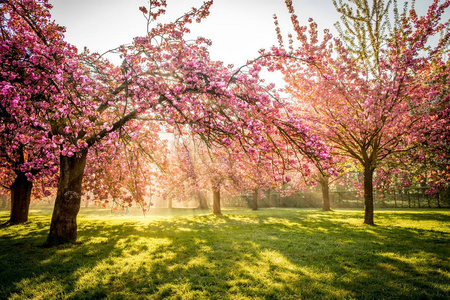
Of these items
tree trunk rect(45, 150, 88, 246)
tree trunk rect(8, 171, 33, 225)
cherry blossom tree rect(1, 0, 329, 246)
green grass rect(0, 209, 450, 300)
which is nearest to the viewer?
green grass rect(0, 209, 450, 300)

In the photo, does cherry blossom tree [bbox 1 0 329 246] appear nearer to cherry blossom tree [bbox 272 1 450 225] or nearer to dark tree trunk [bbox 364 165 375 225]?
cherry blossom tree [bbox 272 1 450 225]

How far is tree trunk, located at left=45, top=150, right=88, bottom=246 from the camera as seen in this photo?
811 cm

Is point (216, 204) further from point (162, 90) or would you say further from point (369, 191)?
point (162, 90)

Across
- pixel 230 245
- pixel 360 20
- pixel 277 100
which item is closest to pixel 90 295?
pixel 230 245

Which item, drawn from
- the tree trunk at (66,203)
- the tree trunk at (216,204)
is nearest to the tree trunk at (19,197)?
the tree trunk at (66,203)

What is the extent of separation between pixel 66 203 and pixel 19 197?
8.87 meters

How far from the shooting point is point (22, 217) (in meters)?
13.8

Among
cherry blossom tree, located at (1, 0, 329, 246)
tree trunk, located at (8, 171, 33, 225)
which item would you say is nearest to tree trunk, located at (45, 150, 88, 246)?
cherry blossom tree, located at (1, 0, 329, 246)

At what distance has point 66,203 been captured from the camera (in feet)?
26.8

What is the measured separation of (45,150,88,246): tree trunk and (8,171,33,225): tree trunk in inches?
A: 305

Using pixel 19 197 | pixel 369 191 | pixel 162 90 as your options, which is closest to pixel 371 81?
pixel 369 191

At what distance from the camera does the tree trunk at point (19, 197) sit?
13352 millimetres

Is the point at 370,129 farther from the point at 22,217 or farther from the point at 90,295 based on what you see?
the point at 22,217

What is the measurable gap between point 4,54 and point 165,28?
3.88 meters
